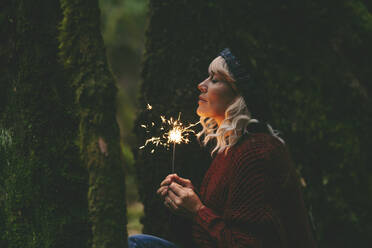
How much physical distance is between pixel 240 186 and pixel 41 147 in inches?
60.9

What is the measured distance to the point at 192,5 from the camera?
407 cm

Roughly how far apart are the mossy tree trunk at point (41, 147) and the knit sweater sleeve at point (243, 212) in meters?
1.06

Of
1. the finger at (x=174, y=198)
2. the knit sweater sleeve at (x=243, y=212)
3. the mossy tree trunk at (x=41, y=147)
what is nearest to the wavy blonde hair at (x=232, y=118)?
the knit sweater sleeve at (x=243, y=212)

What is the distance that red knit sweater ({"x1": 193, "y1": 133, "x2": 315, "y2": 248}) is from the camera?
7.77 feet

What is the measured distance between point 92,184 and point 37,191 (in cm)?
86

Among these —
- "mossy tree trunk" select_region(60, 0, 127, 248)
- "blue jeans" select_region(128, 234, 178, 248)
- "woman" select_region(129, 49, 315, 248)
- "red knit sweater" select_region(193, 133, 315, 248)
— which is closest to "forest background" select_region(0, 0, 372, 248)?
"mossy tree trunk" select_region(60, 0, 127, 248)

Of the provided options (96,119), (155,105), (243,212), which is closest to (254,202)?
(243,212)

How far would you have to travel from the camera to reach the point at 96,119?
215 cm

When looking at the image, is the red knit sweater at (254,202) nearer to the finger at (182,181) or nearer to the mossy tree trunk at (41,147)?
the finger at (182,181)

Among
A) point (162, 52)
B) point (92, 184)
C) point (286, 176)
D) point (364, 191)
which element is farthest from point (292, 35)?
point (92, 184)

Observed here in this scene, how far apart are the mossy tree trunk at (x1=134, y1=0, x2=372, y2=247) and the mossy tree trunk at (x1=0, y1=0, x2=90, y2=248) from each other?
139cm

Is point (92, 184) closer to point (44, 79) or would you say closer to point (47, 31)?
point (44, 79)

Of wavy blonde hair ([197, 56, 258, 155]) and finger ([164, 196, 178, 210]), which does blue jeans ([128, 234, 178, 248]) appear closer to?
finger ([164, 196, 178, 210])

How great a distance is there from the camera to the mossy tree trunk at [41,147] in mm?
2688
